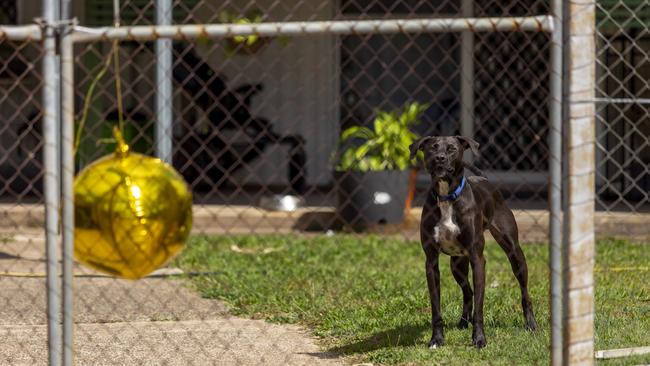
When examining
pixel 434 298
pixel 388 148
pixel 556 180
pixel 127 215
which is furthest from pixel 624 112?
pixel 127 215

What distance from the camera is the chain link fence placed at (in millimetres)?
11547

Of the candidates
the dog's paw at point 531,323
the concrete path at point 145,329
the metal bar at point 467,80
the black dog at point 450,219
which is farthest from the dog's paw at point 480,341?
the metal bar at point 467,80

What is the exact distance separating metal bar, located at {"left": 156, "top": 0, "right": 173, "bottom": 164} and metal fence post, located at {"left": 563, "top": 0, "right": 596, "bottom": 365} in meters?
5.68

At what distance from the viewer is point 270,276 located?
28.8ft

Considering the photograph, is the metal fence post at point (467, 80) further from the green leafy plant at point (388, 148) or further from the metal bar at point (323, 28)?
the metal bar at point (323, 28)

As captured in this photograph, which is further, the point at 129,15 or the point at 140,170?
the point at 129,15

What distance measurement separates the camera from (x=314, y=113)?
15008 mm

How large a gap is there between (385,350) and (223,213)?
6.02 meters

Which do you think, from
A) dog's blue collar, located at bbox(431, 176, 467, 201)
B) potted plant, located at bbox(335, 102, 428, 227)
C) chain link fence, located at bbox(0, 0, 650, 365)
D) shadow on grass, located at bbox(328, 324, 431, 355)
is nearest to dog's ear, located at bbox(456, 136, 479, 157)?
dog's blue collar, located at bbox(431, 176, 467, 201)

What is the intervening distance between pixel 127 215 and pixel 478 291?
95.0 inches

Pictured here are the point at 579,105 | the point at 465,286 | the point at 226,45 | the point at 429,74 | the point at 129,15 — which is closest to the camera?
the point at 579,105

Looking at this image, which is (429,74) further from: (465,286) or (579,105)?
(579,105)

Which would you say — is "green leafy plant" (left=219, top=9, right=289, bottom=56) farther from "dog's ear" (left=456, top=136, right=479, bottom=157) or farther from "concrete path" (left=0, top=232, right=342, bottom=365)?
"dog's ear" (left=456, top=136, right=479, bottom=157)

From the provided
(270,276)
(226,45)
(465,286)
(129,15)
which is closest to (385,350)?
(465,286)
